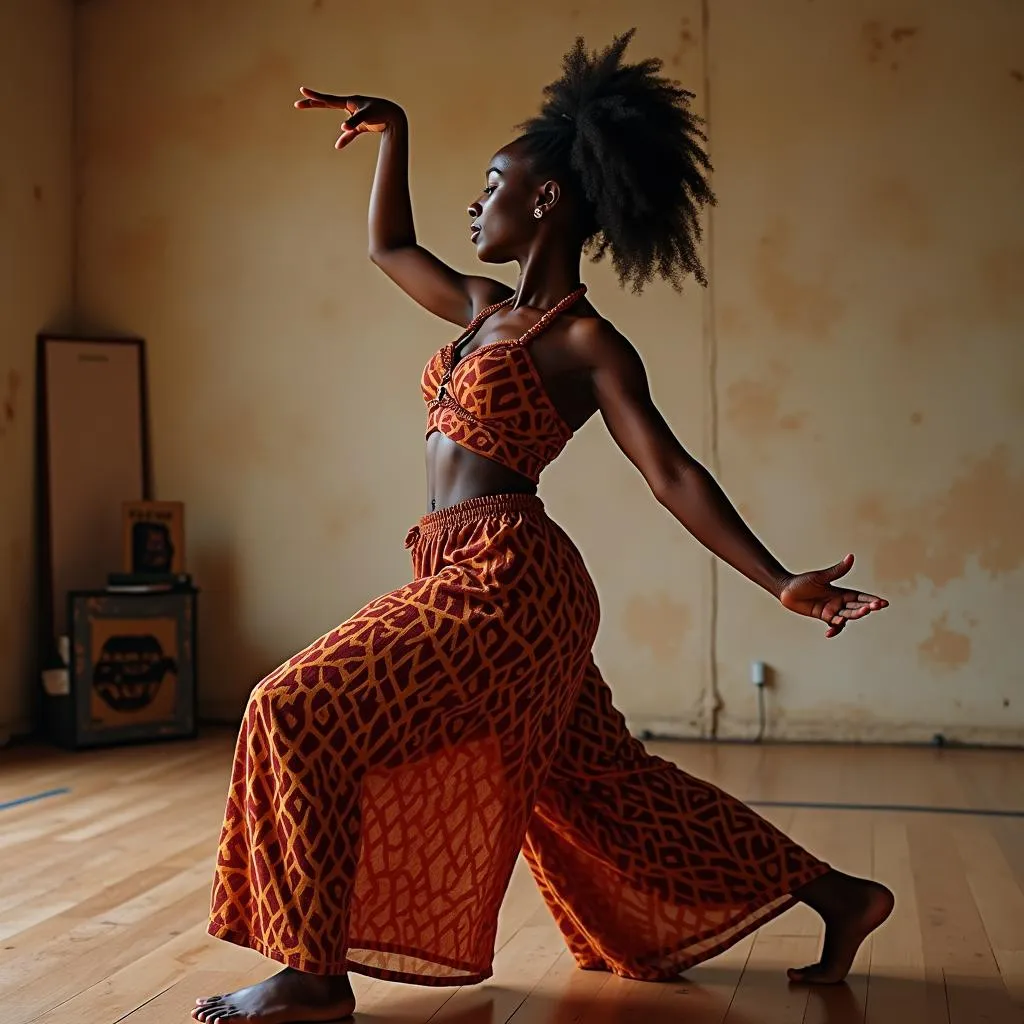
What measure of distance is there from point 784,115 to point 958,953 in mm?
3899

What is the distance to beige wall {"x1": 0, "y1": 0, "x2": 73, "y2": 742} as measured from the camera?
5.91 meters

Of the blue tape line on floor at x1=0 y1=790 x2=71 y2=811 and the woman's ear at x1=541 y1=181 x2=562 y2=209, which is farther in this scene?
the blue tape line on floor at x1=0 y1=790 x2=71 y2=811

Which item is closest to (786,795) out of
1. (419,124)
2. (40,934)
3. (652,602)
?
(652,602)

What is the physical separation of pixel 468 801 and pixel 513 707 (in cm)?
17

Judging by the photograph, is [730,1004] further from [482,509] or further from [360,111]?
[360,111]

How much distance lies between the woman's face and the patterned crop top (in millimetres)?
152

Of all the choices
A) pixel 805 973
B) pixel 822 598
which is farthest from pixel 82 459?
pixel 822 598

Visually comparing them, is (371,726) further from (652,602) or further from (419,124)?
(419,124)

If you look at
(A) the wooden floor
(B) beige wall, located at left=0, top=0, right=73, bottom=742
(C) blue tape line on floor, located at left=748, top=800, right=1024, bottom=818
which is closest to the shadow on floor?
(A) the wooden floor

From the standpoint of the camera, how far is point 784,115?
19.1 ft

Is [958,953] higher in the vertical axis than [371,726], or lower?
lower

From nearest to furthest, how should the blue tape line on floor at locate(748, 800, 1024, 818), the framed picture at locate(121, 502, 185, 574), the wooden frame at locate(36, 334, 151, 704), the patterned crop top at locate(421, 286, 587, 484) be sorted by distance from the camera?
the patterned crop top at locate(421, 286, 587, 484), the blue tape line on floor at locate(748, 800, 1024, 818), the framed picture at locate(121, 502, 185, 574), the wooden frame at locate(36, 334, 151, 704)

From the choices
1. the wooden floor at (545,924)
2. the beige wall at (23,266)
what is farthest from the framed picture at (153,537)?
the wooden floor at (545,924)

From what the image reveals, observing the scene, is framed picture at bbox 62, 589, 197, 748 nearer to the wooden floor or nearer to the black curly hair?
the wooden floor
